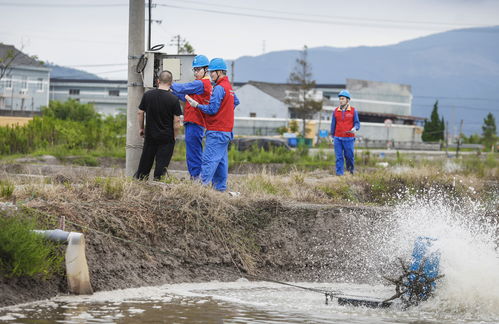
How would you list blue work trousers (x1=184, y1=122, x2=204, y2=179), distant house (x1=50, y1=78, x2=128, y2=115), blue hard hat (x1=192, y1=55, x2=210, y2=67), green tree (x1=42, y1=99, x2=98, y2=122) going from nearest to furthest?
blue hard hat (x1=192, y1=55, x2=210, y2=67), blue work trousers (x1=184, y1=122, x2=204, y2=179), green tree (x1=42, y1=99, x2=98, y2=122), distant house (x1=50, y1=78, x2=128, y2=115)

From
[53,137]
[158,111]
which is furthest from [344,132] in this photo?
[53,137]

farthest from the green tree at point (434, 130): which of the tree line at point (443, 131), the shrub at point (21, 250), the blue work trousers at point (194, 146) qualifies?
the shrub at point (21, 250)

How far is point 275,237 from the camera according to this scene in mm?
10844

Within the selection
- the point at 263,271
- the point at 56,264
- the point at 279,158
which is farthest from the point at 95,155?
the point at 56,264

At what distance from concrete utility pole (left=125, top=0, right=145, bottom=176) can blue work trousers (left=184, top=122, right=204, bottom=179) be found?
686 mm

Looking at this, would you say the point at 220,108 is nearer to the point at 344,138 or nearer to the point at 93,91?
the point at 344,138

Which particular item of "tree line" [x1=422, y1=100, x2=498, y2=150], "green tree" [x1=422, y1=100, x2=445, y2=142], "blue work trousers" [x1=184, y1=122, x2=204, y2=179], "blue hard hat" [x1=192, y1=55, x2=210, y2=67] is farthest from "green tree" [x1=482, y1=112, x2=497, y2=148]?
"blue hard hat" [x1=192, y1=55, x2=210, y2=67]

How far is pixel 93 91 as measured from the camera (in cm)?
12756

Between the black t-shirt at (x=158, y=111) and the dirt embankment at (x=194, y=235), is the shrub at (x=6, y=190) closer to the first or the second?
the dirt embankment at (x=194, y=235)

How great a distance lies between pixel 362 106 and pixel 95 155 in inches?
3759

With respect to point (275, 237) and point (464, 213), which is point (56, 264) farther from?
point (464, 213)

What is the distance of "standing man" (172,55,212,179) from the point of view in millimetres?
12305

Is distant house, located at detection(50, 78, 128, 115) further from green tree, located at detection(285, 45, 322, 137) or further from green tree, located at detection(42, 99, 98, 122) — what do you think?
green tree, located at detection(42, 99, 98, 122)

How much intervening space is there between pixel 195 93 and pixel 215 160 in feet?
3.57
